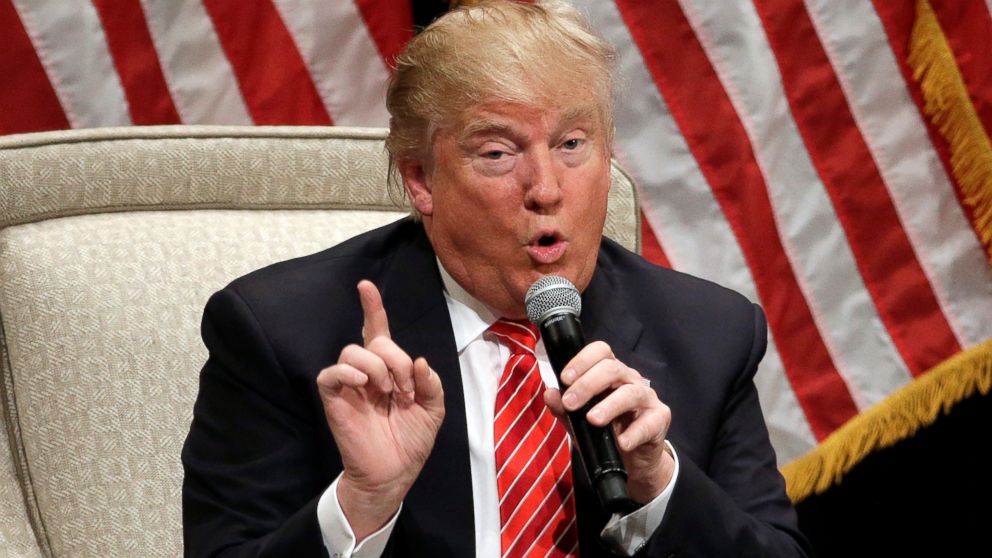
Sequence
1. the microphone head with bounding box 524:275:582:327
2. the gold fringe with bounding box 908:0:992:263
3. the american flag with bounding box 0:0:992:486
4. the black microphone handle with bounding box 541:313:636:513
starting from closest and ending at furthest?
the black microphone handle with bounding box 541:313:636:513 → the microphone head with bounding box 524:275:582:327 → the american flag with bounding box 0:0:992:486 → the gold fringe with bounding box 908:0:992:263

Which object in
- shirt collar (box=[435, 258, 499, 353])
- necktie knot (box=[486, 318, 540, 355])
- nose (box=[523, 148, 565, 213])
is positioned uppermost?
nose (box=[523, 148, 565, 213])

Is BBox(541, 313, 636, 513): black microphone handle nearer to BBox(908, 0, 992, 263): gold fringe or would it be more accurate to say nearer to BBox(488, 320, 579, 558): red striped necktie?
BBox(488, 320, 579, 558): red striped necktie

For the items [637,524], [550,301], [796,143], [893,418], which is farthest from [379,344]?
[893,418]

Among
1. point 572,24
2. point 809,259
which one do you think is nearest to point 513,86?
point 572,24

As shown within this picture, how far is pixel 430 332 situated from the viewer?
1568 millimetres

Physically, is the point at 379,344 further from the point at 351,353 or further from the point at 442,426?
the point at 442,426

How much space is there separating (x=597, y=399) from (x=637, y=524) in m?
0.25

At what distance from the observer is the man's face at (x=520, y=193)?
58.5 inches

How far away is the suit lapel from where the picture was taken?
1488 mm

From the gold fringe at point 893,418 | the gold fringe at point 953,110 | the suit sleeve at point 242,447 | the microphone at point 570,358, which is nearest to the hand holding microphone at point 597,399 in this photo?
the microphone at point 570,358

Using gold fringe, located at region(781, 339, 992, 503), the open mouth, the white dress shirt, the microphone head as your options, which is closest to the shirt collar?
the white dress shirt

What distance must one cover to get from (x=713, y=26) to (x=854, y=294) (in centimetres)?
58

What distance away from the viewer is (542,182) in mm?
1473

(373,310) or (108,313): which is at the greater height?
(108,313)
